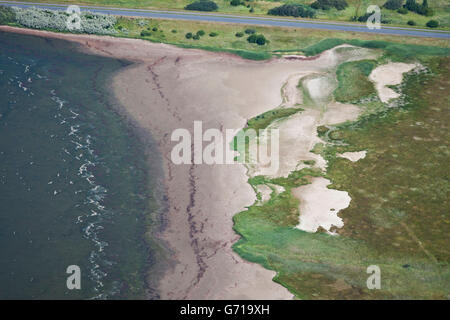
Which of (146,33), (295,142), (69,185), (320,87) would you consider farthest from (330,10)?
(69,185)

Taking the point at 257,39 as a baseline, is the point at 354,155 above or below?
below

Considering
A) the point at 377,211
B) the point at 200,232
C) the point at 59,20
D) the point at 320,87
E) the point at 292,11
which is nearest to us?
the point at 200,232

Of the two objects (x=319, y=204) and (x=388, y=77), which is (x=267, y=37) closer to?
(x=388, y=77)

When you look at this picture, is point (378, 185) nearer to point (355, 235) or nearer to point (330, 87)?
point (355, 235)

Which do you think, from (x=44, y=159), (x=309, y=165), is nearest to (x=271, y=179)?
(x=309, y=165)

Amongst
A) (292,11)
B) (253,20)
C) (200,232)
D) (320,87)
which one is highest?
(292,11)

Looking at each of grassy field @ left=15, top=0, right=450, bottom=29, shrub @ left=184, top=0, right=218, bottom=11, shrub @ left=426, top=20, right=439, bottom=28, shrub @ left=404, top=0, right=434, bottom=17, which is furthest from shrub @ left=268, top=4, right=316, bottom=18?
shrub @ left=426, top=20, right=439, bottom=28

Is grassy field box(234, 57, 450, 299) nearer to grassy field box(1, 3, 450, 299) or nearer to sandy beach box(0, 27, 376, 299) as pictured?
grassy field box(1, 3, 450, 299)
